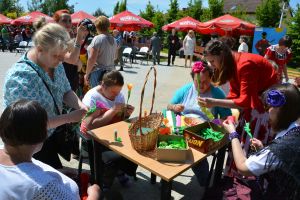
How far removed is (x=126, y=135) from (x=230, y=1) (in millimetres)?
43952

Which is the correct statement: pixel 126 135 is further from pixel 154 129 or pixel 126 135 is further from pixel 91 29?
pixel 91 29

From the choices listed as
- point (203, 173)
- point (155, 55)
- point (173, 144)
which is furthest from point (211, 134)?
point (155, 55)

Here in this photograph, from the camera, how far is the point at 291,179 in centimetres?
166

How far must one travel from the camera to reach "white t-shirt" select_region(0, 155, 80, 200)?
120 cm

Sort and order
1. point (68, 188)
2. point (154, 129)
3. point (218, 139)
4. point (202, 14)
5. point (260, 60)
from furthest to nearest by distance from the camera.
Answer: point (202, 14), point (260, 60), point (218, 139), point (154, 129), point (68, 188)

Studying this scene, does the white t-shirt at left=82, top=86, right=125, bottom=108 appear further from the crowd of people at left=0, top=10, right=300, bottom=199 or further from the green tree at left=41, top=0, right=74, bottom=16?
the green tree at left=41, top=0, right=74, bottom=16

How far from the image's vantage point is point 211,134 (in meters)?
2.38

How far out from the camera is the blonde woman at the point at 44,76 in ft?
6.25

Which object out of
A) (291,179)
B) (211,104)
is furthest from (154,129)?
(291,179)

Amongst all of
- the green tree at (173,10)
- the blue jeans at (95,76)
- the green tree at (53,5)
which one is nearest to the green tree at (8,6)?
the green tree at (53,5)

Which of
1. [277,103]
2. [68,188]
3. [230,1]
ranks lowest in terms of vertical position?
[68,188]

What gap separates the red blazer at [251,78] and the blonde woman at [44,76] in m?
1.44

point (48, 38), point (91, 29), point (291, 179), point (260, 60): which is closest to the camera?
point (291, 179)

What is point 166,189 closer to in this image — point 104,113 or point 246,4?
point 104,113
